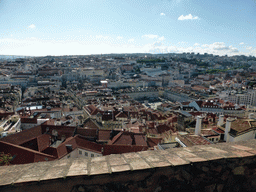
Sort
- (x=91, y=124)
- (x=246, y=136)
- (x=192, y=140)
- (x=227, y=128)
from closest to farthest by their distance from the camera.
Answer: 1. (x=192, y=140)
2. (x=246, y=136)
3. (x=227, y=128)
4. (x=91, y=124)

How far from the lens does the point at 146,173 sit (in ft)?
7.77

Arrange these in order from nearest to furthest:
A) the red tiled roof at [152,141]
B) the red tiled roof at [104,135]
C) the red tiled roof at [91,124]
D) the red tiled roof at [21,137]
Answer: the red tiled roof at [21,137]
the red tiled roof at [152,141]
the red tiled roof at [104,135]
the red tiled roof at [91,124]

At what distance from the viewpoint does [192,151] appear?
2.98 meters

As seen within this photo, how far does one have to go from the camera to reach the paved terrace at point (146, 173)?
2.17 meters

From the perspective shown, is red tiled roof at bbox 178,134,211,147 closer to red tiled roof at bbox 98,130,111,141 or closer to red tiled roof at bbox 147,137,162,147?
red tiled roof at bbox 147,137,162,147

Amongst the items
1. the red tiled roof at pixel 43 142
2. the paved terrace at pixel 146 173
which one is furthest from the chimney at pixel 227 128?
the red tiled roof at pixel 43 142

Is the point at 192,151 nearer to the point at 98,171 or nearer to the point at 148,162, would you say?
the point at 148,162

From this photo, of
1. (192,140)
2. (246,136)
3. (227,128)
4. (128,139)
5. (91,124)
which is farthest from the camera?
(91,124)

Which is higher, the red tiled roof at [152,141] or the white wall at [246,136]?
the white wall at [246,136]

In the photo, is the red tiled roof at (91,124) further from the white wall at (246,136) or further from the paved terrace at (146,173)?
the paved terrace at (146,173)

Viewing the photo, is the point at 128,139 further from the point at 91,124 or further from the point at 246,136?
the point at 91,124

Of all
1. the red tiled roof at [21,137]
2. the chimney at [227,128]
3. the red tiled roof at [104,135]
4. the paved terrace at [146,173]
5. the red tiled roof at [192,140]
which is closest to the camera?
the paved terrace at [146,173]

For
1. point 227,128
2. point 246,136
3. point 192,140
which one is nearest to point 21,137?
point 192,140

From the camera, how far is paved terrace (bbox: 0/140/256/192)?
2.17m
